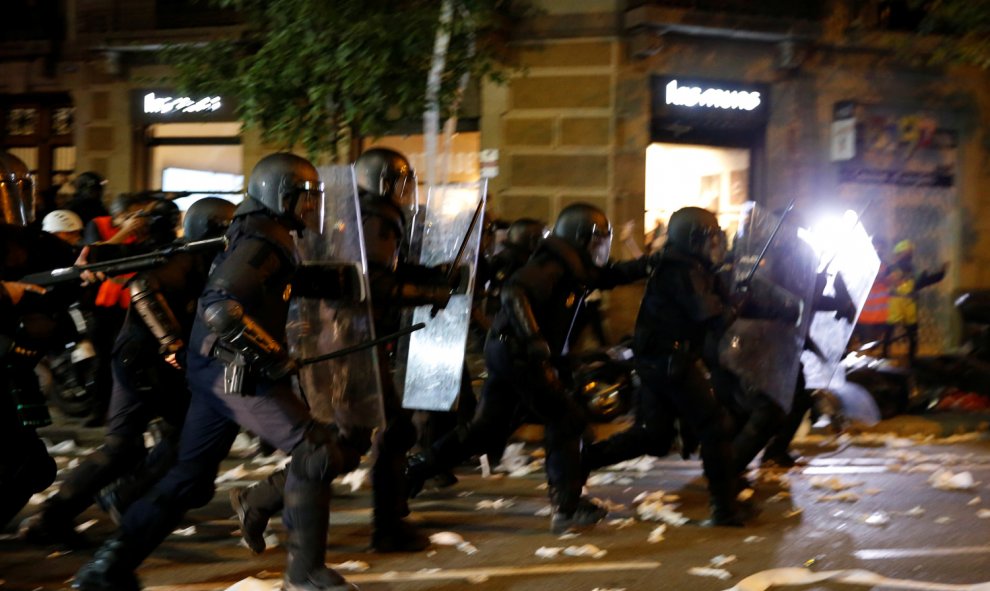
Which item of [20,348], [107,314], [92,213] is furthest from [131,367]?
[92,213]

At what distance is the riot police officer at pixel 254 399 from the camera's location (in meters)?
4.40

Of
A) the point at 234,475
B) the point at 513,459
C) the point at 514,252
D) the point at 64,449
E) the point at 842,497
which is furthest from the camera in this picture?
the point at 64,449

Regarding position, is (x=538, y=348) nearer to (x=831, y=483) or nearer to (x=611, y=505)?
(x=611, y=505)

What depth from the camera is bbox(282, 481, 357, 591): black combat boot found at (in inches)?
179

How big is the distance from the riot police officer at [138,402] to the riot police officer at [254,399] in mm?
900

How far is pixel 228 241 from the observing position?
185 inches

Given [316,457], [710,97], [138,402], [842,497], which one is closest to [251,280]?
[316,457]

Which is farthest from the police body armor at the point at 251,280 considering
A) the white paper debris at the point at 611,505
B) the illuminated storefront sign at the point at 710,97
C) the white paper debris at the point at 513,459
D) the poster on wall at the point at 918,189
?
the poster on wall at the point at 918,189

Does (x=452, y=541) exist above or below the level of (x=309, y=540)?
below

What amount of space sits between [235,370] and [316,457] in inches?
18.3

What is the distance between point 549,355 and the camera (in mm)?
5832

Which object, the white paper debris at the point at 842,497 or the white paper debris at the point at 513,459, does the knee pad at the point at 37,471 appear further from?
the white paper debris at the point at 842,497

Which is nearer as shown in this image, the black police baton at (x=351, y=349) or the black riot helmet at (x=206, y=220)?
the black police baton at (x=351, y=349)

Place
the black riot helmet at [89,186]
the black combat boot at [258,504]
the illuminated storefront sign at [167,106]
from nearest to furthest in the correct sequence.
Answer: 1. the black combat boot at [258,504]
2. the black riot helmet at [89,186]
3. the illuminated storefront sign at [167,106]
